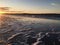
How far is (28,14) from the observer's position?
1678 cm

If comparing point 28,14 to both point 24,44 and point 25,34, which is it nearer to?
point 25,34

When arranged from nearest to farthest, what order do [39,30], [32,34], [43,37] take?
[43,37], [32,34], [39,30]

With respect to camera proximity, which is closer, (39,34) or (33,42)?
(33,42)

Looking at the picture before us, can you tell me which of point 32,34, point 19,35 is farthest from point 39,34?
point 19,35

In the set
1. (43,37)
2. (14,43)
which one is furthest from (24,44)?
(43,37)

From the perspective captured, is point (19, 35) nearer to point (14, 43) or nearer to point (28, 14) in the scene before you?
point (14, 43)

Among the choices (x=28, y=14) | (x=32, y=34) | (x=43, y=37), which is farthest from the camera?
(x=28, y=14)

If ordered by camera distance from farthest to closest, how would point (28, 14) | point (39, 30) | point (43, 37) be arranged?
point (28, 14)
point (39, 30)
point (43, 37)

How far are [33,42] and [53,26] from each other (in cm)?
295

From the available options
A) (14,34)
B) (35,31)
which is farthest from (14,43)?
(35,31)

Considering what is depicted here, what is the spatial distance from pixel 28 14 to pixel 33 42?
7668 mm

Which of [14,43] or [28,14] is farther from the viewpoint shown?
[28,14]

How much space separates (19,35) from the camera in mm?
10203

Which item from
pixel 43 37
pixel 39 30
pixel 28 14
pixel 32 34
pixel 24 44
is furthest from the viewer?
pixel 28 14
